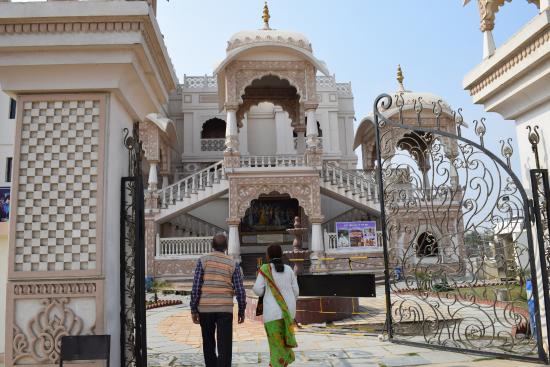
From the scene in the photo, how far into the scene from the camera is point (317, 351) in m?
4.93

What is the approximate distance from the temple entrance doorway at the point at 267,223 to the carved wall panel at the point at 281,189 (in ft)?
10.3

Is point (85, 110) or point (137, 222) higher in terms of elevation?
point (85, 110)

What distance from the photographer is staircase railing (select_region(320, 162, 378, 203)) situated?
51.0 feet

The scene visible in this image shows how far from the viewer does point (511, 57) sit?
366cm

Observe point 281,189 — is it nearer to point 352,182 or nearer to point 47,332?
point 352,182

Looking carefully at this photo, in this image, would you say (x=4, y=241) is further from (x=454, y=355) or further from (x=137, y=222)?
(x=454, y=355)

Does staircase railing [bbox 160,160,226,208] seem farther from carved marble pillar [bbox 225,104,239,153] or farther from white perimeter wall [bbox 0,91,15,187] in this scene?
white perimeter wall [bbox 0,91,15,187]

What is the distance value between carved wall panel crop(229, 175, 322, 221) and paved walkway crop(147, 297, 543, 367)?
768 cm

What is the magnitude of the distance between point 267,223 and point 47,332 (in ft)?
49.3

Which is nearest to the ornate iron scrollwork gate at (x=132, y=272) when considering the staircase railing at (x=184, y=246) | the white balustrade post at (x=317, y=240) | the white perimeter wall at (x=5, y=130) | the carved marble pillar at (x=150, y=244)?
the white perimeter wall at (x=5, y=130)

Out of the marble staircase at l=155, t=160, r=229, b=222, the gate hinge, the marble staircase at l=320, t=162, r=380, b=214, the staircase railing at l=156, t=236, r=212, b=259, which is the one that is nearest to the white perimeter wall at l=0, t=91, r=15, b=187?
the marble staircase at l=155, t=160, r=229, b=222

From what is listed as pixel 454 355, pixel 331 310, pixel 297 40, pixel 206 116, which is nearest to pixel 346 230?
pixel 297 40

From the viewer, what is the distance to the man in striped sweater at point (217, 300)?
11.1 ft

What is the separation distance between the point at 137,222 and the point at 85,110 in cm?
87
